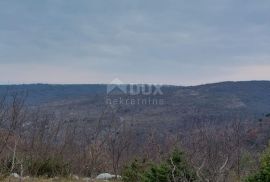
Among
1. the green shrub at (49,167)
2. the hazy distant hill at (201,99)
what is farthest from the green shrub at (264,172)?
the hazy distant hill at (201,99)

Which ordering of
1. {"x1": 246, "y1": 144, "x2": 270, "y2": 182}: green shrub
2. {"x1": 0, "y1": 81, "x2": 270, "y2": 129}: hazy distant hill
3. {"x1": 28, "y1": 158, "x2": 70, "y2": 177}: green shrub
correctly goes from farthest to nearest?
{"x1": 0, "y1": 81, "x2": 270, "y2": 129}: hazy distant hill < {"x1": 28, "y1": 158, "x2": 70, "y2": 177}: green shrub < {"x1": 246, "y1": 144, "x2": 270, "y2": 182}: green shrub

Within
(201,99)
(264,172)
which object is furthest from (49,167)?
(201,99)

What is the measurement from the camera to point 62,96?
90500mm

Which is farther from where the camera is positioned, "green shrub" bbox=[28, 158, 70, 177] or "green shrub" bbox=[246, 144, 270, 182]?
"green shrub" bbox=[28, 158, 70, 177]

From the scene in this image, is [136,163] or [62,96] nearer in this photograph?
[136,163]

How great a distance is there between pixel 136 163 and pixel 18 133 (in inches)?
96.6

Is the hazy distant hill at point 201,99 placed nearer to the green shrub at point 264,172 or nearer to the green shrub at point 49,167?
the green shrub at point 49,167

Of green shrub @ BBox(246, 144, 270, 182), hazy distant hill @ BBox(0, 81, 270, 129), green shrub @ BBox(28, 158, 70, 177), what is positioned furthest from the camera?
hazy distant hill @ BBox(0, 81, 270, 129)

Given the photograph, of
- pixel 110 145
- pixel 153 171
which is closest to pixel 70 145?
pixel 110 145

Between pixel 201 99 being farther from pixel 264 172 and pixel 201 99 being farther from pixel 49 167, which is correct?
pixel 264 172

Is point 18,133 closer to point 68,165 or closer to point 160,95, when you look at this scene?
point 68,165

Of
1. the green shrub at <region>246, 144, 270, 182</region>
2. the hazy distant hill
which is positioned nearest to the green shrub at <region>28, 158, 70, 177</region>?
the green shrub at <region>246, 144, 270, 182</region>

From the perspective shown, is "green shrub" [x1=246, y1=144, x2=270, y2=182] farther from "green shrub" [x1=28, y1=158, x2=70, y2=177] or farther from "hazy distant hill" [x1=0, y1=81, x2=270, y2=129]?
"hazy distant hill" [x1=0, y1=81, x2=270, y2=129]

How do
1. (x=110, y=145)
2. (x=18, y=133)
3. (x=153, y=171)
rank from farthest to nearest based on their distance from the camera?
(x=110, y=145), (x=18, y=133), (x=153, y=171)
